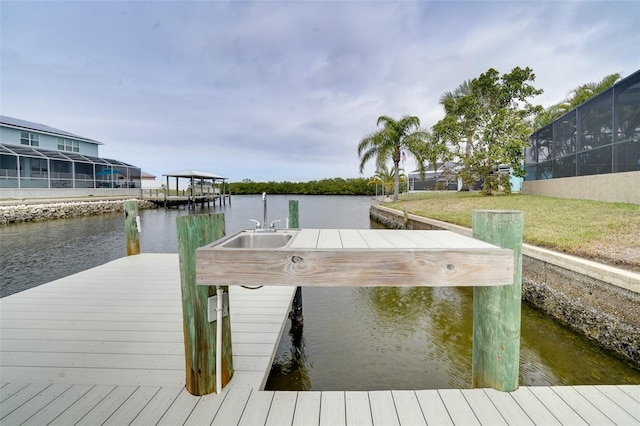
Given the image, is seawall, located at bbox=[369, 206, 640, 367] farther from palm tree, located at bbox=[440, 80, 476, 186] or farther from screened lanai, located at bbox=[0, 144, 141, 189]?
screened lanai, located at bbox=[0, 144, 141, 189]

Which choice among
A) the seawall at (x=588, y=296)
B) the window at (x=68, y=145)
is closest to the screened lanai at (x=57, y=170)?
the window at (x=68, y=145)

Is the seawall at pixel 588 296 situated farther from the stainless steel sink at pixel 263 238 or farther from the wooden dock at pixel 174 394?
the stainless steel sink at pixel 263 238

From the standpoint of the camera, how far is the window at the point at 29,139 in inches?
791

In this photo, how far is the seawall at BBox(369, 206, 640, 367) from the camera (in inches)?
113

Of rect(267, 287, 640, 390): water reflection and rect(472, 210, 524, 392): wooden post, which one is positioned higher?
Answer: rect(472, 210, 524, 392): wooden post

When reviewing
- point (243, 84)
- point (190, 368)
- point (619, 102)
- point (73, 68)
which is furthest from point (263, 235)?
point (73, 68)

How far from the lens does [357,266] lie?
155 cm

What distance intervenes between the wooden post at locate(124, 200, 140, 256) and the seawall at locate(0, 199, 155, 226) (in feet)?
26.7

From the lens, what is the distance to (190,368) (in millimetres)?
1682

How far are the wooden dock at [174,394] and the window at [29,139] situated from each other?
993 inches

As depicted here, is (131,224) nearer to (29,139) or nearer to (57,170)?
(57,170)

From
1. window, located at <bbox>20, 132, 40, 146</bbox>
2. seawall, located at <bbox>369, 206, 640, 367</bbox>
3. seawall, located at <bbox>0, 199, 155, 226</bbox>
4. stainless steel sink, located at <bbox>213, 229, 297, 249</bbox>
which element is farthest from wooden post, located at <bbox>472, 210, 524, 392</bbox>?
window, located at <bbox>20, 132, 40, 146</bbox>

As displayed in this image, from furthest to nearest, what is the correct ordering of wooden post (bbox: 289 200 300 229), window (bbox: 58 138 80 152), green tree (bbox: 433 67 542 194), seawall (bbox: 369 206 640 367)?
window (bbox: 58 138 80 152) < green tree (bbox: 433 67 542 194) < wooden post (bbox: 289 200 300 229) < seawall (bbox: 369 206 640 367)

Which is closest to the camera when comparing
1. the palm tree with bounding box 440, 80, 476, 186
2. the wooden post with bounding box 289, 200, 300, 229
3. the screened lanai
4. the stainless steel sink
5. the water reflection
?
the stainless steel sink
